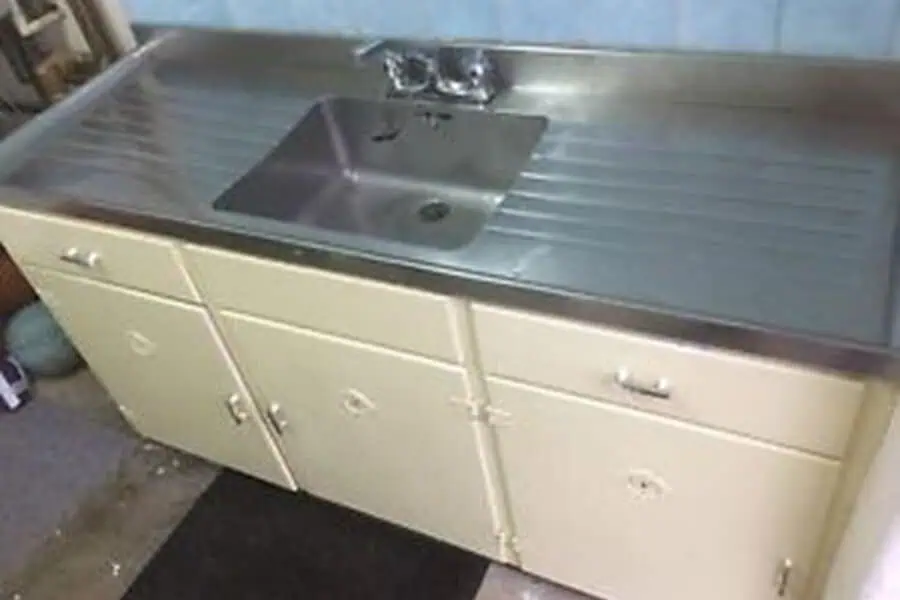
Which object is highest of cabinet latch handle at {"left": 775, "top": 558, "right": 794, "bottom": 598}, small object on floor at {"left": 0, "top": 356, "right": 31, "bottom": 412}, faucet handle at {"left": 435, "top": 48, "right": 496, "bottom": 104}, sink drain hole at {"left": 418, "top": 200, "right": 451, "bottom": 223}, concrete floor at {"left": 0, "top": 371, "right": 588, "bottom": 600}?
faucet handle at {"left": 435, "top": 48, "right": 496, "bottom": 104}

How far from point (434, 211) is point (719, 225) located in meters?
0.53

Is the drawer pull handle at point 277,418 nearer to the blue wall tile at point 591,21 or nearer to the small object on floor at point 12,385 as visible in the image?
the blue wall tile at point 591,21

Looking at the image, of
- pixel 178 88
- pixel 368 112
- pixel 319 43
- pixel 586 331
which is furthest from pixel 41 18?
pixel 586 331

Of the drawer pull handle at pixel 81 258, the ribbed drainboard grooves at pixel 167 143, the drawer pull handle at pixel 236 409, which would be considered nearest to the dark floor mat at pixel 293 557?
→ the drawer pull handle at pixel 236 409

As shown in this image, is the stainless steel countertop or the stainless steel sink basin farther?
the stainless steel sink basin

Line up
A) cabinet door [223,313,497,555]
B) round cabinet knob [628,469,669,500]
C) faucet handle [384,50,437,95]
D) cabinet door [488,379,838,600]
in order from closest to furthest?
cabinet door [488,379,838,600] < round cabinet knob [628,469,669,500] < cabinet door [223,313,497,555] < faucet handle [384,50,437,95]

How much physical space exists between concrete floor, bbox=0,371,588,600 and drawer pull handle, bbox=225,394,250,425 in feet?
1.25

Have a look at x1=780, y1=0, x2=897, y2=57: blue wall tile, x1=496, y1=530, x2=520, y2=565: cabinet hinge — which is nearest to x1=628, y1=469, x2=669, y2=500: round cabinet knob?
x1=496, y1=530, x2=520, y2=565: cabinet hinge

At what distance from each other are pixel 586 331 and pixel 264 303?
533 millimetres

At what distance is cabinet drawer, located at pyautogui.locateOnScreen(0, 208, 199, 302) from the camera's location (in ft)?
4.32

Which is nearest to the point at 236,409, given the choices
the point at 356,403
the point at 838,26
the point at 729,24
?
the point at 356,403

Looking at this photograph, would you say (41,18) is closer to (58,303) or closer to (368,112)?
(58,303)

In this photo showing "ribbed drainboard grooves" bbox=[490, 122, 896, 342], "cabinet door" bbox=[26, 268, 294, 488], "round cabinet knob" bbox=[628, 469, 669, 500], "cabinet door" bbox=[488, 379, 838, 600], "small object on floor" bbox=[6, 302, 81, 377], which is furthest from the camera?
"small object on floor" bbox=[6, 302, 81, 377]

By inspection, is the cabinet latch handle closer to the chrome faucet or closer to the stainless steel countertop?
the stainless steel countertop
